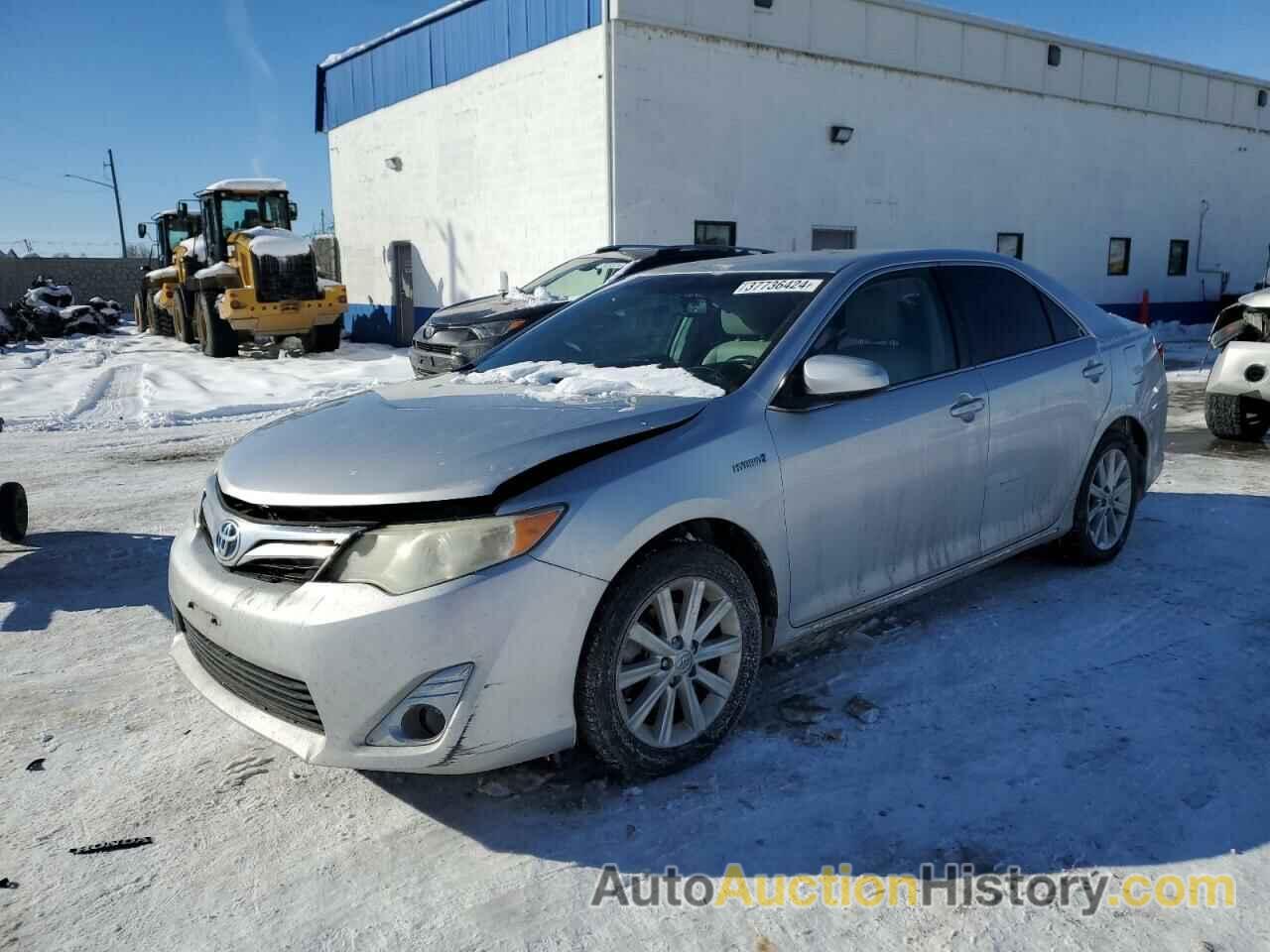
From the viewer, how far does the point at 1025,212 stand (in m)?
19.0

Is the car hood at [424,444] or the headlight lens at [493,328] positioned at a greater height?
the car hood at [424,444]

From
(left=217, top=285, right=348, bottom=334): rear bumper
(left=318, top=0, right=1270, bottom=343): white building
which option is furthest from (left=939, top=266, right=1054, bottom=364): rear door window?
(left=217, top=285, right=348, bottom=334): rear bumper

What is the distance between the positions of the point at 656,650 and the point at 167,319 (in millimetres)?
24579

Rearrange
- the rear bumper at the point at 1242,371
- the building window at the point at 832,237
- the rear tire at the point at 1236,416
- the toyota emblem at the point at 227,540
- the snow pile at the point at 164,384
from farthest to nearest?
1. the building window at the point at 832,237
2. the snow pile at the point at 164,384
3. the rear tire at the point at 1236,416
4. the rear bumper at the point at 1242,371
5. the toyota emblem at the point at 227,540

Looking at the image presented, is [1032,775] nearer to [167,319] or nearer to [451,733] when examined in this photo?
[451,733]

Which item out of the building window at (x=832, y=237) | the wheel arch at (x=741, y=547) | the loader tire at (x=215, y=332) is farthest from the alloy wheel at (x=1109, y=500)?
the loader tire at (x=215, y=332)

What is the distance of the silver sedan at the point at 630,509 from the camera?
8.08 ft

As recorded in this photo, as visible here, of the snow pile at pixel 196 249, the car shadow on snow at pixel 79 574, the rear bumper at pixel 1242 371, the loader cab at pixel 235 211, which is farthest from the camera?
the snow pile at pixel 196 249

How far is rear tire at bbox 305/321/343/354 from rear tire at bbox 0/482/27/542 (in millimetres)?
12323

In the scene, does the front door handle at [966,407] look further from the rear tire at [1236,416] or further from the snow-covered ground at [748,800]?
the rear tire at [1236,416]

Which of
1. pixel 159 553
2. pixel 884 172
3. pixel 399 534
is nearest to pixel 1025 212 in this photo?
pixel 884 172

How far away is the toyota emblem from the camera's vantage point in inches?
108

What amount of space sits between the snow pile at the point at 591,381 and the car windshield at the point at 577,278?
21.9 feet

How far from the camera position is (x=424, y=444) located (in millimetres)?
2822
